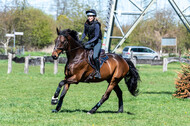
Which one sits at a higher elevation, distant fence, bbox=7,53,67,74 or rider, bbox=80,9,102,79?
rider, bbox=80,9,102,79

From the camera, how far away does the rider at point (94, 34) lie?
8.80 m

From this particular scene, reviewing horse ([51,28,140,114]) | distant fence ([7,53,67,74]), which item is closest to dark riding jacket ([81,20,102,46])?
horse ([51,28,140,114])

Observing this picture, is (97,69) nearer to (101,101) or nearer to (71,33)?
(101,101)

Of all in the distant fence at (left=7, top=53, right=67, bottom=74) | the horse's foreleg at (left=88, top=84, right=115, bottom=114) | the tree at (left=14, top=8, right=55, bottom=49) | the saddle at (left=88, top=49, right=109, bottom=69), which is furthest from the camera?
the tree at (left=14, top=8, right=55, bottom=49)

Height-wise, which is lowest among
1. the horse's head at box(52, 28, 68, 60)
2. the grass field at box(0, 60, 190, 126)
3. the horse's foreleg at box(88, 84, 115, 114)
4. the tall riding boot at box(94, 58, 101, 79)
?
the grass field at box(0, 60, 190, 126)

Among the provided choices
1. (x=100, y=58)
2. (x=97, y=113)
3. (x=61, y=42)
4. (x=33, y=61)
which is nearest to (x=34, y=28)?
(x=33, y=61)

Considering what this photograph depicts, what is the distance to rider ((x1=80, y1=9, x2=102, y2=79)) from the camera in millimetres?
8797

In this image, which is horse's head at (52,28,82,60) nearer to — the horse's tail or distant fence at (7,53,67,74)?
the horse's tail

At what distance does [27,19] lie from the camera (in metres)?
57.8

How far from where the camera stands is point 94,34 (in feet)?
29.3

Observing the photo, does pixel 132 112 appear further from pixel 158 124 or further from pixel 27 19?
pixel 27 19

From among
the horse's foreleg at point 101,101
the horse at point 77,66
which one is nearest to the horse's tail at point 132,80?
the horse at point 77,66

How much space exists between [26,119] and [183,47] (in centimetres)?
4253

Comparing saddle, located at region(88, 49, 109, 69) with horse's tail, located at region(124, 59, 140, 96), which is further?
horse's tail, located at region(124, 59, 140, 96)
